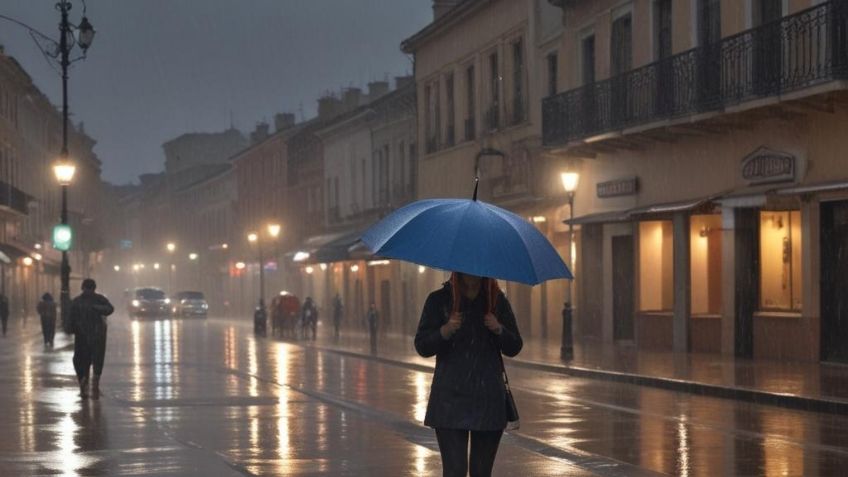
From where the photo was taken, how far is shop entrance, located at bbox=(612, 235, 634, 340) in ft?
120

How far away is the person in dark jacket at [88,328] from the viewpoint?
20.8m

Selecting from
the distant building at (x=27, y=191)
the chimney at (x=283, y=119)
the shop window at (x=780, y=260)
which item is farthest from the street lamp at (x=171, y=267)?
the shop window at (x=780, y=260)

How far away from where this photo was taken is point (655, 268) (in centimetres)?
3497

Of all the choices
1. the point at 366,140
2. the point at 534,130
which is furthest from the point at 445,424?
the point at 366,140

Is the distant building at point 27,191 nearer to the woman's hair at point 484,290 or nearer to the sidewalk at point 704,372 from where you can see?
the sidewalk at point 704,372

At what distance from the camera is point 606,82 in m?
34.4

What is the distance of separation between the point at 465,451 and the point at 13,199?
62269 mm

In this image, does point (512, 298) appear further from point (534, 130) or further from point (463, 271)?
point (463, 271)

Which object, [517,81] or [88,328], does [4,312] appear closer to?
[517,81]

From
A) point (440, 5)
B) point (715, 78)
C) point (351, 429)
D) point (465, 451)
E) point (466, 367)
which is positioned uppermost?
point (440, 5)

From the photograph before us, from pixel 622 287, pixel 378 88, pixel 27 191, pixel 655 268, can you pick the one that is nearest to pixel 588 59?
pixel 622 287

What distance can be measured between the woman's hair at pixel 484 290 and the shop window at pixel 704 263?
24907 millimetres

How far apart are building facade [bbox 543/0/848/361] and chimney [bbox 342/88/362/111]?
38125 mm

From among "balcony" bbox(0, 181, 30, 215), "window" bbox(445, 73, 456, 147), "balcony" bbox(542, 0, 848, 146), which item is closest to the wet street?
"balcony" bbox(542, 0, 848, 146)
